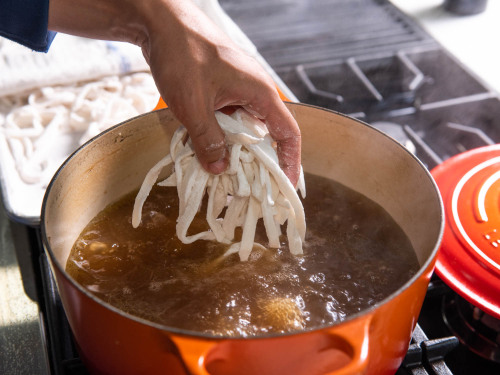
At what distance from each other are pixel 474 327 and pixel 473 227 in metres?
0.18

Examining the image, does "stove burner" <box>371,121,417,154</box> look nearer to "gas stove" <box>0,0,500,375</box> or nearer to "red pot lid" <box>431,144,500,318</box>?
"gas stove" <box>0,0,500,375</box>

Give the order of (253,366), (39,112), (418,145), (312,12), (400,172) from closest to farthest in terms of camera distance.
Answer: (253,366) → (400,172) → (418,145) → (39,112) → (312,12)

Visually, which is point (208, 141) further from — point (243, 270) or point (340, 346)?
point (340, 346)

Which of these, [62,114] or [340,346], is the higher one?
[340,346]

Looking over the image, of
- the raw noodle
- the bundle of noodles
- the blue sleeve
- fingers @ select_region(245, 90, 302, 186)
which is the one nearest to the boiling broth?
the bundle of noodles

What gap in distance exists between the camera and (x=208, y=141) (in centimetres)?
87

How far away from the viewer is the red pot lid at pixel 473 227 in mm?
940

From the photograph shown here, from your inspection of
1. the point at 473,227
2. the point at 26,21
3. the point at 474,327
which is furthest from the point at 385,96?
the point at 26,21

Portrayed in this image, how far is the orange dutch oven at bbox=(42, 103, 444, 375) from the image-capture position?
25.0 inches

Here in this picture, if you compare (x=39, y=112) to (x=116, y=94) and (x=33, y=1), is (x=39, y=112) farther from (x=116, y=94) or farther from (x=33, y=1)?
(x=33, y=1)

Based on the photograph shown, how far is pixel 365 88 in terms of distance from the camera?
1.58 metres

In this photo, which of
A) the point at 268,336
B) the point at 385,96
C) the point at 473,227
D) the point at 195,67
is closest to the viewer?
the point at 268,336

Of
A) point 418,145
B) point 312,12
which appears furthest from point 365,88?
point 312,12

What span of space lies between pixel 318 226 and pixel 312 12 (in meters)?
1.15
